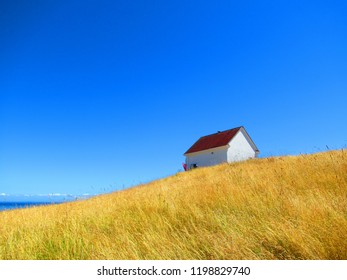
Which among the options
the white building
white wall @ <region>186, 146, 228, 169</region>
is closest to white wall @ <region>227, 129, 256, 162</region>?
the white building

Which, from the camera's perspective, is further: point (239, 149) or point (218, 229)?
point (239, 149)

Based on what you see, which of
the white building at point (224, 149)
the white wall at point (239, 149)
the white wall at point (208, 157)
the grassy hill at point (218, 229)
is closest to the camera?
the grassy hill at point (218, 229)

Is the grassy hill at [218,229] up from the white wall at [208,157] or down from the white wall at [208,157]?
down

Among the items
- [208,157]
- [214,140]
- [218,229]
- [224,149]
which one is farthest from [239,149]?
[218,229]

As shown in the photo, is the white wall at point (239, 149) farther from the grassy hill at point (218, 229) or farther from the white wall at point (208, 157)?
A: the grassy hill at point (218, 229)

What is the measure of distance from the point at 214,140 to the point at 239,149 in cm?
388

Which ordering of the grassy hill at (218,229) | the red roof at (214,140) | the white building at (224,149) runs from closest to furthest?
the grassy hill at (218,229)
the white building at (224,149)
the red roof at (214,140)

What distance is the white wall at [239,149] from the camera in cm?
2979

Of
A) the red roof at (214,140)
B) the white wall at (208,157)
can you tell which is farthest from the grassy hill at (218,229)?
the red roof at (214,140)

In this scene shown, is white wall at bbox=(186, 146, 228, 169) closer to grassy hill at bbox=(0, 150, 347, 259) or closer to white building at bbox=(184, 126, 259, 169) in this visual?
white building at bbox=(184, 126, 259, 169)

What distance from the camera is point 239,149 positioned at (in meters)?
30.8

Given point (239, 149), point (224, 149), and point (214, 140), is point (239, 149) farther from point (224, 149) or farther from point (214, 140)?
point (214, 140)

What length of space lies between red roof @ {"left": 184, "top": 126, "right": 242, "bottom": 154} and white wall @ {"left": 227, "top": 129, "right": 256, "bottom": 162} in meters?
0.69

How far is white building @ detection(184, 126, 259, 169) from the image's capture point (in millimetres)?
29938
